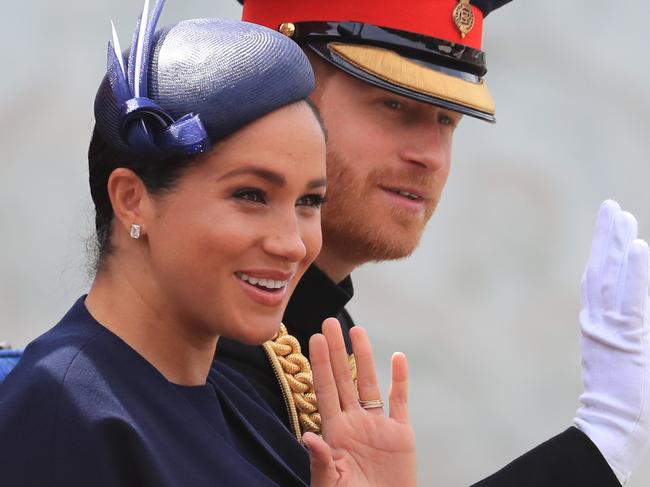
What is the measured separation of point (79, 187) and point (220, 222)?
227 cm

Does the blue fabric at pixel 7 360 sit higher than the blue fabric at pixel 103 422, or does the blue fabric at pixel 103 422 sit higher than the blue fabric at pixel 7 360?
the blue fabric at pixel 103 422

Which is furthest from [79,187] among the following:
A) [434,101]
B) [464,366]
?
[434,101]

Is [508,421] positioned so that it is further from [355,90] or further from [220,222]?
[220,222]

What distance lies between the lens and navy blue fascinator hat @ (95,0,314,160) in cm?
207

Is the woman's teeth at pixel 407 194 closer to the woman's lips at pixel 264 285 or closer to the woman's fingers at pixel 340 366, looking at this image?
the woman's fingers at pixel 340 366

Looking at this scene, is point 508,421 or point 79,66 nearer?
point 79,66

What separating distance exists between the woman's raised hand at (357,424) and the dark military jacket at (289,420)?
297 millimetres

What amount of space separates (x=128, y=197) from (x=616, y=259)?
3.38 ft

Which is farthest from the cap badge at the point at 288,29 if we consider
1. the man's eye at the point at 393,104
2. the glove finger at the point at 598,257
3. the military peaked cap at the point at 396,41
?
the glove finger at the point at 598,257

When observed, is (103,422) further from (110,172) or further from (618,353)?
(618,353)

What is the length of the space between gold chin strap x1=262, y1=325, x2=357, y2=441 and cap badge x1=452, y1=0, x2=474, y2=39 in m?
0.68

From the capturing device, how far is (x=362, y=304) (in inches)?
188

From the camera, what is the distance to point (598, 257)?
2807 millimetres

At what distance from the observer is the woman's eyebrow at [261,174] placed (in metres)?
2.09
